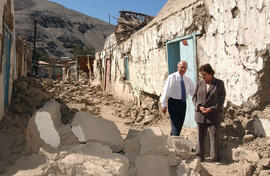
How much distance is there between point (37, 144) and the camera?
92.0 inches

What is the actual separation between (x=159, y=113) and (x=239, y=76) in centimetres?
274

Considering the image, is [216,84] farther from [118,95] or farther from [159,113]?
[118,95]

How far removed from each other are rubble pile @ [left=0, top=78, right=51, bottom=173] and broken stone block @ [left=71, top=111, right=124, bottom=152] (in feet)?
3.25

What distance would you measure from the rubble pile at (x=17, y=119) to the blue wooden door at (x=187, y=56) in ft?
9.76

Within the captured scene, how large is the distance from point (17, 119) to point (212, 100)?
11.4 ft

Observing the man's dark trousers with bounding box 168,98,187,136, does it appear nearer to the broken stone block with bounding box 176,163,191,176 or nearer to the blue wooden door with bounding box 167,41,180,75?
the broken stone block with bounding box 176,163,191,176

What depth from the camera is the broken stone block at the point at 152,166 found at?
2.22 metres

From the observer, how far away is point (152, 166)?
7.30ft

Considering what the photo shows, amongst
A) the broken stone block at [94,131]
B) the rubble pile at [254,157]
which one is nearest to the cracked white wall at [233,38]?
the rubble pile at [254,157]

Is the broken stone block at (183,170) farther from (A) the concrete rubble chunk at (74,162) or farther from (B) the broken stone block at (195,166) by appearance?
(A) the concrete rubble chunk at (74,162)

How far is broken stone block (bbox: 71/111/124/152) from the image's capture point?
7.85 ft

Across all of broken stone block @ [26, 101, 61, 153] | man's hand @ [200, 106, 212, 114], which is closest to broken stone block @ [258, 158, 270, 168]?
man's hand @ [200, 106, 212, 114]

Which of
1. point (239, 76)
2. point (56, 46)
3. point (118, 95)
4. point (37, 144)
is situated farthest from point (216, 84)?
point (56, 46)

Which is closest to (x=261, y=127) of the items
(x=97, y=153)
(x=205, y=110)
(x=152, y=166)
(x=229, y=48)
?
(x=205, y=110)
